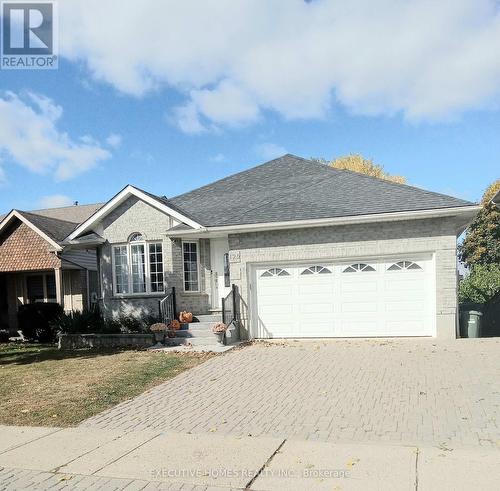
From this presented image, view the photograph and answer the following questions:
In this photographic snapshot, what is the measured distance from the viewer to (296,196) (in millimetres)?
15305

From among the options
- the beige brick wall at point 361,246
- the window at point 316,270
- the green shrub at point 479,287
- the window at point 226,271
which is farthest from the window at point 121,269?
the green shrub at point 479,287

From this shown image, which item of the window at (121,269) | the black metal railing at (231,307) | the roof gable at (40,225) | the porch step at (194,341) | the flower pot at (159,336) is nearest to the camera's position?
the porch step at (194,341)

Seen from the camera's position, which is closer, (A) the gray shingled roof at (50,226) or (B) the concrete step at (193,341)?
(B) the concrete step at (193,341)

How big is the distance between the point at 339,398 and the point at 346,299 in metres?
6.34

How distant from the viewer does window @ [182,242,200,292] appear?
15.3 meters

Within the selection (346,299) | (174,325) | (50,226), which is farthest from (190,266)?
(50,226)

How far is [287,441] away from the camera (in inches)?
217

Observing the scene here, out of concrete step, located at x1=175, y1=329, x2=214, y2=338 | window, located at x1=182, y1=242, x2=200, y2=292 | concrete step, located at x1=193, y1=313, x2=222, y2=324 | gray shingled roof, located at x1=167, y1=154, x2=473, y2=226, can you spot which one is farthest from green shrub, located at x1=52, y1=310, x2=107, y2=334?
gray shingled roof, located at x1=167, y1=154, x2=473, y2=226

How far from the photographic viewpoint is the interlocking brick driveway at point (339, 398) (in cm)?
585

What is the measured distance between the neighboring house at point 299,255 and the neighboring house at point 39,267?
4.01 metres

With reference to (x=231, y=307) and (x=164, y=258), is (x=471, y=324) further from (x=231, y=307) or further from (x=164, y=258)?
(x=164, y=258)

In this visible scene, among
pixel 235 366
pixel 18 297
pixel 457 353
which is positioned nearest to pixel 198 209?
pixel 235 366

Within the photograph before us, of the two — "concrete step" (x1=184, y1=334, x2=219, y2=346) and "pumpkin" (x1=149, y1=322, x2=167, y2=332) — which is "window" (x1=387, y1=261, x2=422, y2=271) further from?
"pumpkin" (x1=149, y1=322, x2=167, y2=332)

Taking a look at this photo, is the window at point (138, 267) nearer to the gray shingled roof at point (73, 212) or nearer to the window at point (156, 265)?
the window at point (156, 265)
